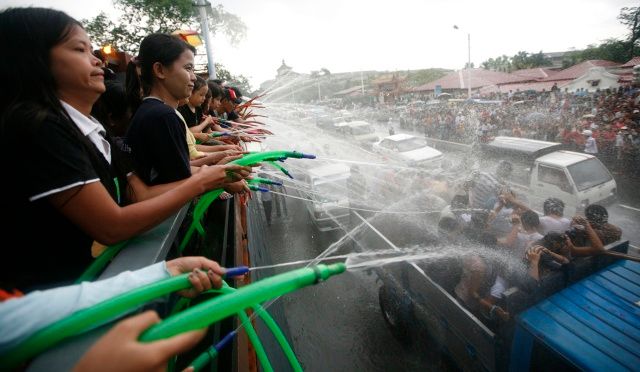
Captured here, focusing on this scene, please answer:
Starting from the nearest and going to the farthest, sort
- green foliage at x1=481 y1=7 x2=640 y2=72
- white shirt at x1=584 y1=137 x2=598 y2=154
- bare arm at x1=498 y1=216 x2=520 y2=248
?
bare arm at x1=498 y1=216 x2=520 y2=248
white shirt at x1=584 y1=137 x2=598 y2=154
green foliage at x1=481 y1=7 x2=640 y2=72

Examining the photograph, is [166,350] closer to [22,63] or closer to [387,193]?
[22,63]

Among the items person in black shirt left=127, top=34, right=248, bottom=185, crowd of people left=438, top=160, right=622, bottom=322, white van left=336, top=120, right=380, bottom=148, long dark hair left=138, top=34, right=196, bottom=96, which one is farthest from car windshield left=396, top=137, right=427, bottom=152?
person in black shirt left=127, top=34, right=248, bottom=185

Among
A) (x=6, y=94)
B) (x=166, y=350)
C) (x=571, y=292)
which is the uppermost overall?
(x=6, y=94)

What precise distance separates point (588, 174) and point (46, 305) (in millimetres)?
11791

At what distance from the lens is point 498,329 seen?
12.2ft

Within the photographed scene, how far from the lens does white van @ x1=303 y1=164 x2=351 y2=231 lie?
9.70 m

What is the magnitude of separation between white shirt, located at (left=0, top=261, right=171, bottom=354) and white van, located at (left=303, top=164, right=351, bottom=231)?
8587 millimetres

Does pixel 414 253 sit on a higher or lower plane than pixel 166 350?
lower

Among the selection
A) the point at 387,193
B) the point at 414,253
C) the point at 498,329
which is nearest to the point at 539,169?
the point at 387,193

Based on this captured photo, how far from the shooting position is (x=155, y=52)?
7.38 feet

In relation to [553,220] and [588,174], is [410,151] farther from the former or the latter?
[553,220]

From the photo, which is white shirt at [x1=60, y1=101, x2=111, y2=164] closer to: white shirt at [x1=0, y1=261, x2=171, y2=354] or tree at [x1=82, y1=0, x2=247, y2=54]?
white shirt at [x1=0, y1=261, x2=171, y2=354]

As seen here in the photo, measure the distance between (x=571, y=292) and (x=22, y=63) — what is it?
17.8 ft

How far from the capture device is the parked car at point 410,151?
43.1 feet
